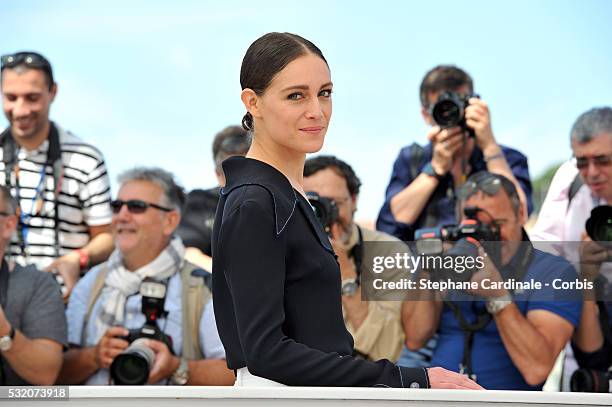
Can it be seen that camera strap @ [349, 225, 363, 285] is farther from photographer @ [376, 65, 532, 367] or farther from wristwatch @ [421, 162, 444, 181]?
wristwatch @ [421, 162, 444, 181]

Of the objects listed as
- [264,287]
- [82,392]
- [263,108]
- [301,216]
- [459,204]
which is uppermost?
[459,204]

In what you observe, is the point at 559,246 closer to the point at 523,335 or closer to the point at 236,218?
the point at 523,335

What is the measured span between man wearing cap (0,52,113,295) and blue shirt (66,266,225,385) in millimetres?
73

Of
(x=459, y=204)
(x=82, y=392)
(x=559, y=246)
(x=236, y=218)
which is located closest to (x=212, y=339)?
(x=459, y=204)

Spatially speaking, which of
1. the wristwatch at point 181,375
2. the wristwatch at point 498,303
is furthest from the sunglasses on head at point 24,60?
the wristwatch at point 498,303

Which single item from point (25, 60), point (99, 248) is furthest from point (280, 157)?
point (25, 60)

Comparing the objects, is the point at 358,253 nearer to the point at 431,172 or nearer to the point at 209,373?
the point at 431,172

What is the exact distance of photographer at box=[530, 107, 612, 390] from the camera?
3920 mm

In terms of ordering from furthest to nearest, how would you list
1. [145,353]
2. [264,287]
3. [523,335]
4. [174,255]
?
1. [174,255]
2. [145,353]
3. [523,335]
4. [264,287]

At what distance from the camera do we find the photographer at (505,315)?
3809mm

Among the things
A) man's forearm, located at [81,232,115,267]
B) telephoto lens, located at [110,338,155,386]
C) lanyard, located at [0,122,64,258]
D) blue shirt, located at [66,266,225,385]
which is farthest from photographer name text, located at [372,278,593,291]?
lanyard, located at [0,122,64,258]

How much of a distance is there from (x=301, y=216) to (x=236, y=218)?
0.38 ft

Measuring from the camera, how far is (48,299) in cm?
421

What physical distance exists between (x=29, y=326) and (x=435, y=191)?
1.82m
